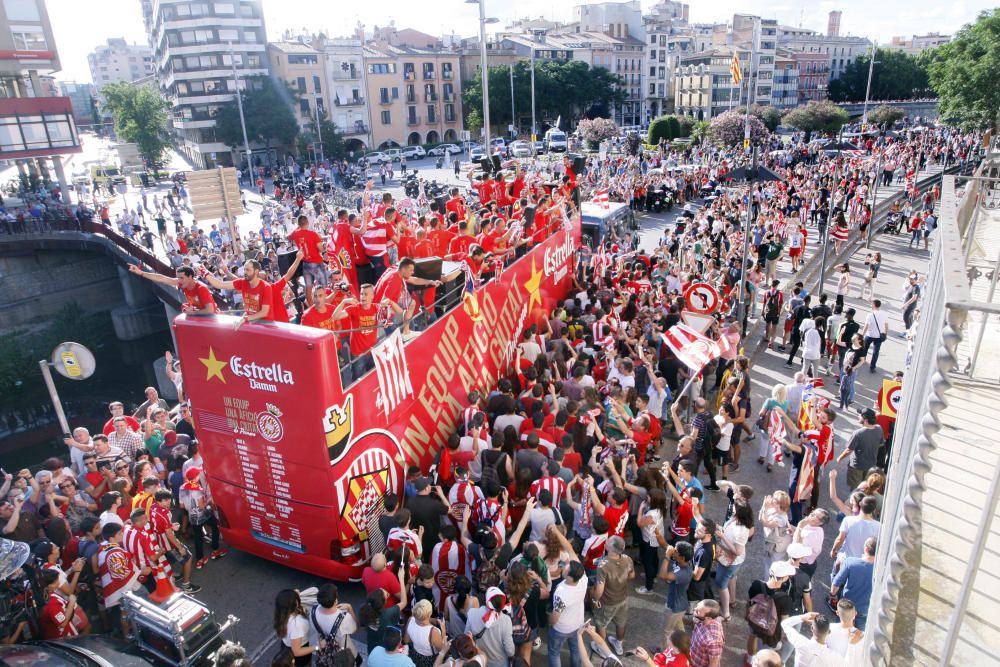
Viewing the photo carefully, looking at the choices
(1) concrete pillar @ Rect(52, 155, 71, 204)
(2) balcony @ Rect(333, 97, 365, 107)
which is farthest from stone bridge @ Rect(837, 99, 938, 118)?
(1) concrete pillar @ Rect(52, 155, 71, 204)

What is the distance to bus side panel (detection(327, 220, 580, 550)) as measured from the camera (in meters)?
7.37

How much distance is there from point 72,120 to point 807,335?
43962 millimetres

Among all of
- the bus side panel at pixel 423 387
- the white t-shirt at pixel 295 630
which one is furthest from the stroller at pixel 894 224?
the white t-shirt at pixel 295 630

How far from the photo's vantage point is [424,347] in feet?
28.9

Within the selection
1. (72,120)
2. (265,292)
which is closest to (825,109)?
(72,120)

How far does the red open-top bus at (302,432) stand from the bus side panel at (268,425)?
1cm

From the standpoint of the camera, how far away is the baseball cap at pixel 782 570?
19.9 feet

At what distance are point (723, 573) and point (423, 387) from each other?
4392 millimetres

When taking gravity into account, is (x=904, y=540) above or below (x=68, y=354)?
above

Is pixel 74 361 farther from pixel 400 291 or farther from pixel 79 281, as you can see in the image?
pixel 79 281

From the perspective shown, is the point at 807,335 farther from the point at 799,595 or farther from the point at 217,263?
the point at 217,263

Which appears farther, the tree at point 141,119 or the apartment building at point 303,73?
the apartment building at point 303,73

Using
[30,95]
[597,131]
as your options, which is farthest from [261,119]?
[597,131]

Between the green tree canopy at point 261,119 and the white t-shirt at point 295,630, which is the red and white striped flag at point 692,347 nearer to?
the white t-shirt at point 295,630
